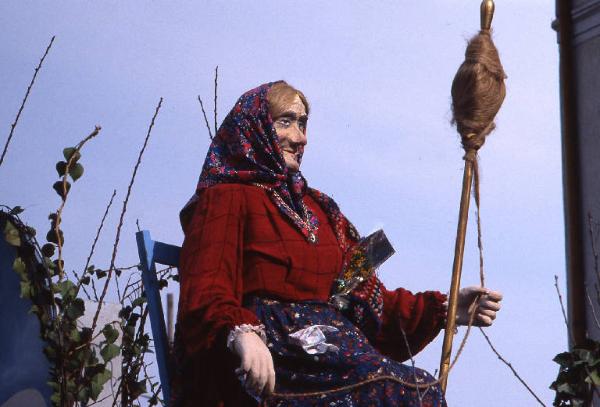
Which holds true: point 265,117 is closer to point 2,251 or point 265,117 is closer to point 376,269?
point 376,269

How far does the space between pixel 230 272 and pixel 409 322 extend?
2.82 feet

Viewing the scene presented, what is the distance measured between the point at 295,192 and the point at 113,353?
3.08 feet

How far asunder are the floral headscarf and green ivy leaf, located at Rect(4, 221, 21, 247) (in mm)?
612

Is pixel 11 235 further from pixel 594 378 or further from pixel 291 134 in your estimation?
pixel 594 378

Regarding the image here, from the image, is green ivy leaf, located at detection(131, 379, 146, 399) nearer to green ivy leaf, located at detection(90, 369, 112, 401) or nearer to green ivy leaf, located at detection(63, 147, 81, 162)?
green ivy leaf, located at detection(90, 369, 112, 401)

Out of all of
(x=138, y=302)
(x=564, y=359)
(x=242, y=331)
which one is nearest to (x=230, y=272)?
(x=242, y=331)

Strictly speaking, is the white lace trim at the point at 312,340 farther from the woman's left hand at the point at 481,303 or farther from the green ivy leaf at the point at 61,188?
the green ivy leaf at the point at 61,188

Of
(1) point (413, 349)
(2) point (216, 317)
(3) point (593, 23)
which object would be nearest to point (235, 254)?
(2) point (216, 317)

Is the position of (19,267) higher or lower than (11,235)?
lower

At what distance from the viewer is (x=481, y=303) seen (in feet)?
13.7

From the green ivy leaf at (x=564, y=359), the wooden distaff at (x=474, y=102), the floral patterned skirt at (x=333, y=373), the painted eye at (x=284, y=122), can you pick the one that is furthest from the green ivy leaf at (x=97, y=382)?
the green ivy leaf at (x=564, y=359)

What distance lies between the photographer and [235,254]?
3.77m

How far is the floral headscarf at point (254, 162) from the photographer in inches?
A: 156

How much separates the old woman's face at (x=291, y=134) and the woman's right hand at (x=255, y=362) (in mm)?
862
